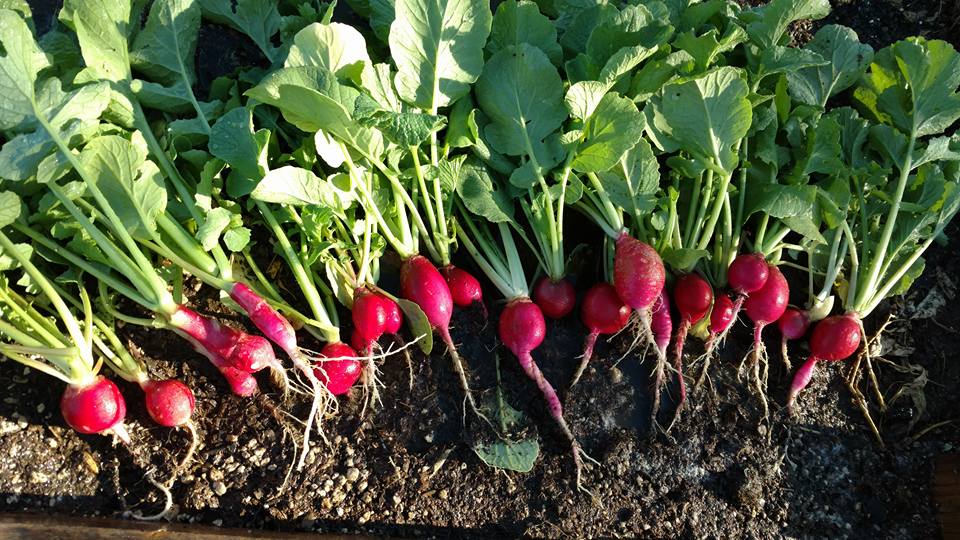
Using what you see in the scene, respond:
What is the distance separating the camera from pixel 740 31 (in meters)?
2.25

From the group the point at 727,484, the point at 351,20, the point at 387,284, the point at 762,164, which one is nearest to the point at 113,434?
the point at 387,284

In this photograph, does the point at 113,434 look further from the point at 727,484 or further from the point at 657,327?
the point at 727,484

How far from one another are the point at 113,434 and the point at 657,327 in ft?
5.37

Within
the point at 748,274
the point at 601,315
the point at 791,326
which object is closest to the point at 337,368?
the point at 601,315

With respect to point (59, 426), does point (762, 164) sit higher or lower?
higher

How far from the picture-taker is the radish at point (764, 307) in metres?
2.35

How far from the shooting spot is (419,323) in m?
2.22

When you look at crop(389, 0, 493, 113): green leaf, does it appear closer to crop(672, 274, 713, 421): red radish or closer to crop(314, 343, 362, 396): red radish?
crop(314, 343, 362, 396): red radish

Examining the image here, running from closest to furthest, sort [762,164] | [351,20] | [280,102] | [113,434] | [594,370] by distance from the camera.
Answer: [280,102] → [113,434] → [594,370] → [762,164] → [351,20]

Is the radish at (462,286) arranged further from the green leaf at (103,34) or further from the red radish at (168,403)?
the green leaf at (103,34)

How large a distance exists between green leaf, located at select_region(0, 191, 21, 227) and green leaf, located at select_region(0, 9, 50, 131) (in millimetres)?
181

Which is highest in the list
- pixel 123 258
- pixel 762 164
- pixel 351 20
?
pixel 351 20

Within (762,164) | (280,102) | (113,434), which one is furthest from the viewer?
(762,164)

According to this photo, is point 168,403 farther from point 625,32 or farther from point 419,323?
point 625,32
